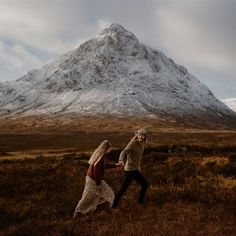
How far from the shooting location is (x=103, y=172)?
42.2 ft

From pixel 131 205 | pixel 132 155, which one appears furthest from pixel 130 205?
pixel 132 155

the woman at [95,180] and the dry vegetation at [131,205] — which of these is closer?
the dry vegetation at [131,205]

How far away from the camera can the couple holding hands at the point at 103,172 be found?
12.6 meters

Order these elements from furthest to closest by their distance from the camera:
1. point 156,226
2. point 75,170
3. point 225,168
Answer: point 75,170 < point 225,168 < point 156,226

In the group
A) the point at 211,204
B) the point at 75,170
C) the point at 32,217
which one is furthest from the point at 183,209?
the point at 75,170

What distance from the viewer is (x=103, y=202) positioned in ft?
43.8

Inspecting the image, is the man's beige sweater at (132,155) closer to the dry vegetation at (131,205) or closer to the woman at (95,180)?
the woman at (95,180)

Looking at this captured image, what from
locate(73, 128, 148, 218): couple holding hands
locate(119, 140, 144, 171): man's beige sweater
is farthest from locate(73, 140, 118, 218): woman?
locate(119, 140, 144, 171): man's beige sweater

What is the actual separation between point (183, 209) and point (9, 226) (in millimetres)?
4850

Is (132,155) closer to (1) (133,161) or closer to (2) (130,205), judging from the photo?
(1) (133,161)

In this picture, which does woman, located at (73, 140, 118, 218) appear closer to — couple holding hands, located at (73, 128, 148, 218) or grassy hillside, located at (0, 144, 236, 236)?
couple holding hands, located at (73, 128, 148, 218)

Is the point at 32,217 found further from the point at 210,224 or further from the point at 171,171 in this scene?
the point at 171,171

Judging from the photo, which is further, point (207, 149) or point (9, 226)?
point (207, 149)

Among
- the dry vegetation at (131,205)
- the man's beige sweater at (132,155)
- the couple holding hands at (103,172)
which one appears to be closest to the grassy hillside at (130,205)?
the dry vegetation at (131,205)
